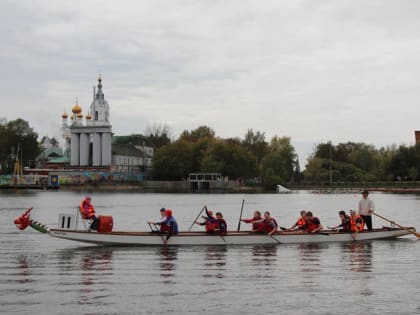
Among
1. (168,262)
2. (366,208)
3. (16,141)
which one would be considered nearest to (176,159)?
(16,141)

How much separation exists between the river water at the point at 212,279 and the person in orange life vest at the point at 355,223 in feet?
2.30

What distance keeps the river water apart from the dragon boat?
0.38m

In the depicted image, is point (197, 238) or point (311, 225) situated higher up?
point (311, 225)

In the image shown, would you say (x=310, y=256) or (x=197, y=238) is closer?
(x=310, y=256)

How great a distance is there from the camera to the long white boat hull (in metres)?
26.8

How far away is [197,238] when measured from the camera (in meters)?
27.5

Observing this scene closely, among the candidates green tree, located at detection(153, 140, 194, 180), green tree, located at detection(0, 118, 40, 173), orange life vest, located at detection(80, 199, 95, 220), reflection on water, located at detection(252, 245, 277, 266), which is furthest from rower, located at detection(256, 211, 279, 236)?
green tree, located at detection(0, 118, 40, 173)

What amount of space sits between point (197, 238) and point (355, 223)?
802 centimetres

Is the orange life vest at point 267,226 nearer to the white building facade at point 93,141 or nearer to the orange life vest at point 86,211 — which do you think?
the orange life vest at point 86,211

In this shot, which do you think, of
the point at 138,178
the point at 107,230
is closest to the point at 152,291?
the point at 107,230

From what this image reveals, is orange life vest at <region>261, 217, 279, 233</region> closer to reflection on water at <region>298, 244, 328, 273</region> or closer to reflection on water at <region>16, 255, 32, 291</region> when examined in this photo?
reflection on water at <region>298, 244, 328, 273</region>

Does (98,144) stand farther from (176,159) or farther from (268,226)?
(268,226)

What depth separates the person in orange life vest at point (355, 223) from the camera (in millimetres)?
29328

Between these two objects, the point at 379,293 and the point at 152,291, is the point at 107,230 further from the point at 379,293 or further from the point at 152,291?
the point at 379,293
